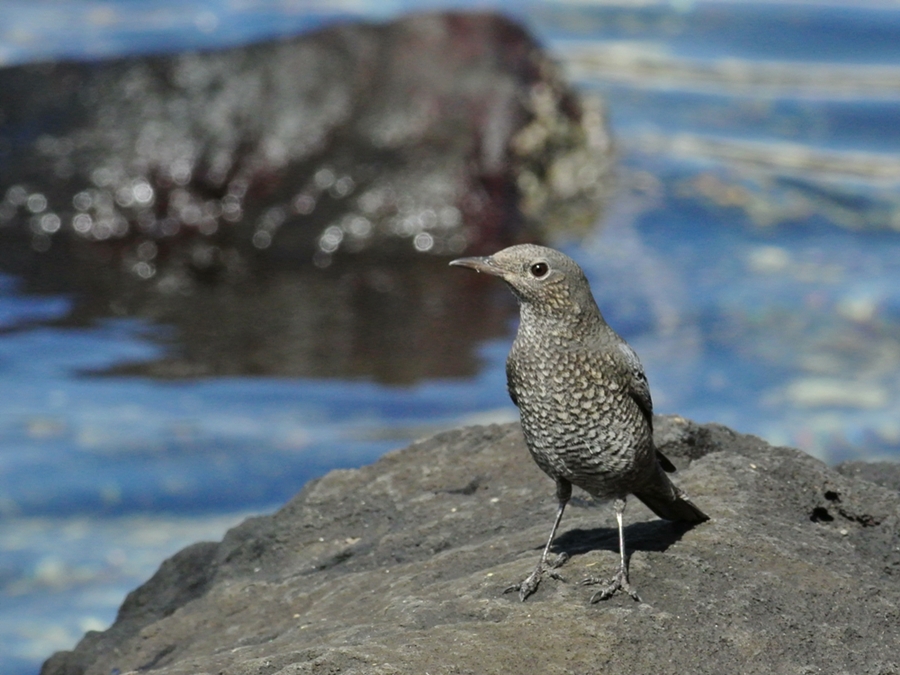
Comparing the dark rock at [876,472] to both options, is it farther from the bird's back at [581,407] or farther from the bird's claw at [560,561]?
the bird's claw at [560,561]

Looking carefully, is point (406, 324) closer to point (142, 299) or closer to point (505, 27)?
point (142, 299)

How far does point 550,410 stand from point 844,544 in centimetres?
122

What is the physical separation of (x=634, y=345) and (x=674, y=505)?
6.14 meters

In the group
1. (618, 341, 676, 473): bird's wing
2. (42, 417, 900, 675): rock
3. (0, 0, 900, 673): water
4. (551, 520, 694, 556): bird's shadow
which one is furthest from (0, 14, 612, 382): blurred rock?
(618, 341, 676, 473): bird's wing

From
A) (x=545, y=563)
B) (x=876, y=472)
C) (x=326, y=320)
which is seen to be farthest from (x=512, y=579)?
(x=326, y=320)

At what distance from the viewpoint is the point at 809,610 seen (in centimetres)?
453

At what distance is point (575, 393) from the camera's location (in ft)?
15.7

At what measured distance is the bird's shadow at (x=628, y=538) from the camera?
4.95m

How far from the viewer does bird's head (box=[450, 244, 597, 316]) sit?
4.86 m

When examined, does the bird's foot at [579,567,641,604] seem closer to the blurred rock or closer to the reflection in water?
the reflection in water

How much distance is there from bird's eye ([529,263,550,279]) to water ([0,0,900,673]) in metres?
4.07

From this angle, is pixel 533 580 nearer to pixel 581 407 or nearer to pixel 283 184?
pixel 581 407

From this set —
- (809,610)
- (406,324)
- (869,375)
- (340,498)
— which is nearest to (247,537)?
(340,498)

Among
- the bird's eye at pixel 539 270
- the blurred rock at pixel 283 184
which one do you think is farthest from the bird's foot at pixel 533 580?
the blurred rock at pixel 283 184
